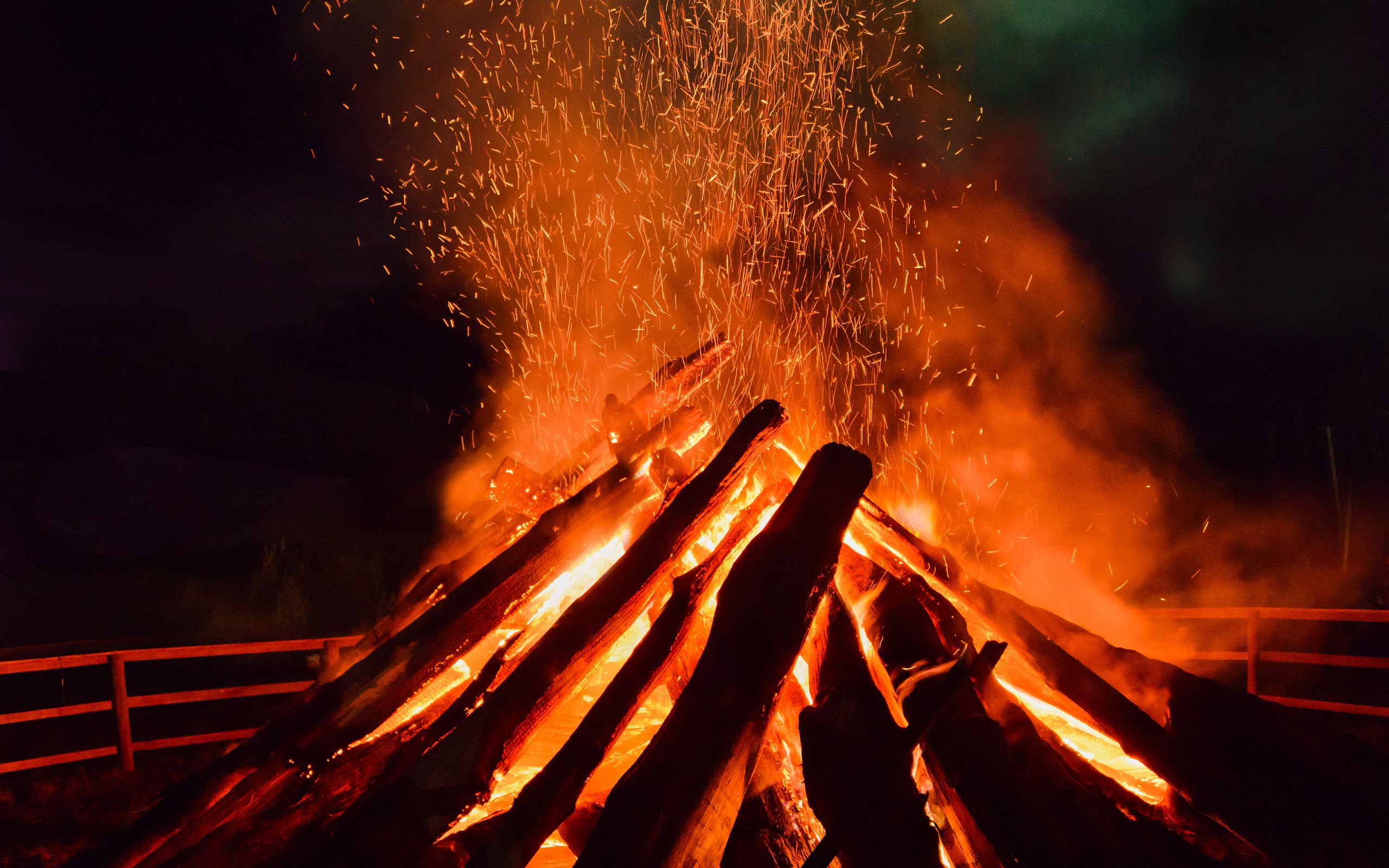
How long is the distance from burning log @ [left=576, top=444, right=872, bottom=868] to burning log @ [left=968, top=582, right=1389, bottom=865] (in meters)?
1.09

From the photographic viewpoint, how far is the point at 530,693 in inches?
96.0

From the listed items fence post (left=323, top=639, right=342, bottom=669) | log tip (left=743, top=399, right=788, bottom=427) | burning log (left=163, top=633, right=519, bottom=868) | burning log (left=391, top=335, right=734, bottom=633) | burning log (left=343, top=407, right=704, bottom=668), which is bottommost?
burning log (left=163, top=633, right=519, bottom=868)

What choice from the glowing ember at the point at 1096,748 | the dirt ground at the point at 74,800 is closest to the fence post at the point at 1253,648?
the glowing ember at the point at 1096,748

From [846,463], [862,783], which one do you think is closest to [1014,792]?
[862,783]

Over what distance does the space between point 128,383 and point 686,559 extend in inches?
1206

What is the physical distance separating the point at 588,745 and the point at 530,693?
1.12ft

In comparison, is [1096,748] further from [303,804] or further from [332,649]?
[332,649]

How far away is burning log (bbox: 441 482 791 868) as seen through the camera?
1.96 meters

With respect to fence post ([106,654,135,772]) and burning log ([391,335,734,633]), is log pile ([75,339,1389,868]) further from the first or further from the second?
fence post ([106,654,135,772])

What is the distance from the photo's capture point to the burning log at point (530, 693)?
79.9 inches

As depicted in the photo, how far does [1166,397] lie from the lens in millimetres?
13781

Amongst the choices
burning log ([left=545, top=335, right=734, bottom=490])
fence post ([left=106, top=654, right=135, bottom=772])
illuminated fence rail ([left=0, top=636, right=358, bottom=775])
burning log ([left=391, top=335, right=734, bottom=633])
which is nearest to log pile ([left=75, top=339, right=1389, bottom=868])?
burning log ([left=391, top=335, right=734, bottom=633])

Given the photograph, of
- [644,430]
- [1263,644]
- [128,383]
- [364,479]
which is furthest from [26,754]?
[128,383]

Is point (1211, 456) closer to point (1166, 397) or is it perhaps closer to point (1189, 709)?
point (1166, 397)
